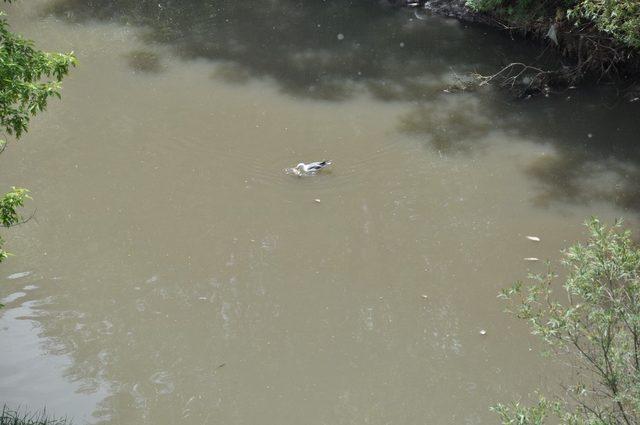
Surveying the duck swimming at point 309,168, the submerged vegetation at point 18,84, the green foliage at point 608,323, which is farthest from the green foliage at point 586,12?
the submerged vegetation at point 18,84

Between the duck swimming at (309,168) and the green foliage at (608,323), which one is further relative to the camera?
the duck swimming at (309,168)

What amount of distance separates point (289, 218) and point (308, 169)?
0.67 metres

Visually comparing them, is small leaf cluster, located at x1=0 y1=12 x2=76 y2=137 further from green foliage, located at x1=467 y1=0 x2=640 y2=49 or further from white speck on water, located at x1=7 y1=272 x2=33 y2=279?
green foliage, located at x1=467 y1=0 x2=640 y2=49

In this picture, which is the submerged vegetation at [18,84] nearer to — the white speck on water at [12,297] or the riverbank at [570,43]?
the white speck on water at [12,297]

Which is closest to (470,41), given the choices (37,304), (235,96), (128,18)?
(235,96)

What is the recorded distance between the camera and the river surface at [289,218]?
649 cm

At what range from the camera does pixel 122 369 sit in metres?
6.58

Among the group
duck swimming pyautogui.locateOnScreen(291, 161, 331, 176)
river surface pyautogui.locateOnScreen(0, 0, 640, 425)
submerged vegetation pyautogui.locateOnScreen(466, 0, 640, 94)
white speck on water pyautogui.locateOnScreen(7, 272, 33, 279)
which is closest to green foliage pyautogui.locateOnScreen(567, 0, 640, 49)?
submerged vegetation pyautogui.locateOnScreen(466, 0, 640, 94)

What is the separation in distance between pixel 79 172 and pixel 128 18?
12.8ft

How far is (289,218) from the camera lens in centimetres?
817

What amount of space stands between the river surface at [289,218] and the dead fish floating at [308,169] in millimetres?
118

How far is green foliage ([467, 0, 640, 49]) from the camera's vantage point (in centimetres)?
830

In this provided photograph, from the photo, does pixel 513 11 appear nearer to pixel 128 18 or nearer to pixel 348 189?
pixel 348 189

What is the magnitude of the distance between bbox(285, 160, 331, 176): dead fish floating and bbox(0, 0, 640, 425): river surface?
0.12 metres
